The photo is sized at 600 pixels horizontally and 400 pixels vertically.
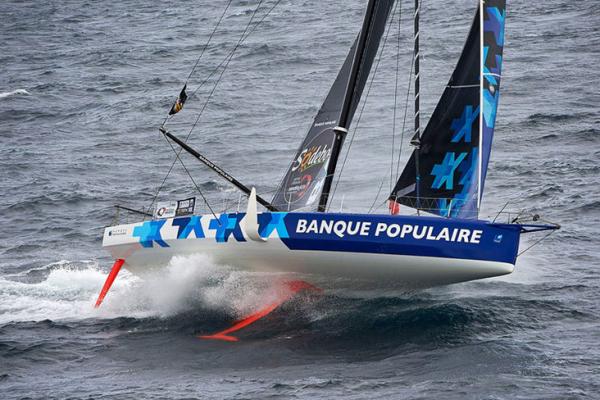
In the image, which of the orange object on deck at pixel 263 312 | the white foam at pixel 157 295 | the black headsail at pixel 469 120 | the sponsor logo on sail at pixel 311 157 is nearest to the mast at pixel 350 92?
the sponsor logo on sail at pixel 311 157

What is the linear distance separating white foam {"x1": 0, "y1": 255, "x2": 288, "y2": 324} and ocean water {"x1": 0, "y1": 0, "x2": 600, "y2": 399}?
0.05 meters

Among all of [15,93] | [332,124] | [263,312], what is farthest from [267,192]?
[15,93]

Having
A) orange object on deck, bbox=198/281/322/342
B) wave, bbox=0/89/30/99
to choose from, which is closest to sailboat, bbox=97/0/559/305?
orange object on deck, bbox=198/281/322/342

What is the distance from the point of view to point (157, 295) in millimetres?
22859

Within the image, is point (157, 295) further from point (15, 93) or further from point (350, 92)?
point (15, 93)

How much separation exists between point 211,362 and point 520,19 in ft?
124

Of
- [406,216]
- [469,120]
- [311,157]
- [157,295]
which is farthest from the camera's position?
[157,295]

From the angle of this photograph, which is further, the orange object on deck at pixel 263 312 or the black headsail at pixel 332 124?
the black headsail at pixel 332 124

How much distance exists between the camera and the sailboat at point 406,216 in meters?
19.3

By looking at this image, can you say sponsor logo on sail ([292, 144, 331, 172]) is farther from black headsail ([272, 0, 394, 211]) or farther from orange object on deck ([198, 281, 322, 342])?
orange object on deck ([198, 281, 322, 342])

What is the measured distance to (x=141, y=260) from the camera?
77.3 feet

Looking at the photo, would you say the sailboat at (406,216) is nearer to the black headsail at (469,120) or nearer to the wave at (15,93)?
the black headsail at (469,120)

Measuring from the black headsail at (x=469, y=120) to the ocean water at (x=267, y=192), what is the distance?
2347mm

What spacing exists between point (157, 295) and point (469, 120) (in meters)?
7.87
